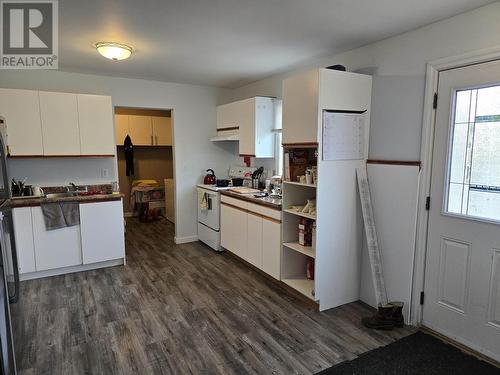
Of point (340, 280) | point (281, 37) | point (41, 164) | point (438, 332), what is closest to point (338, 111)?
point (281, 37)

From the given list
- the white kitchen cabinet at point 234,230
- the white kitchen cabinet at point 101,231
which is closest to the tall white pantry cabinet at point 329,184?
the white kitchen cabinet at point 234,230

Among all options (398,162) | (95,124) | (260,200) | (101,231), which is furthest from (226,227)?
(398,162)

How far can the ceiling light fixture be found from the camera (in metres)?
2.96

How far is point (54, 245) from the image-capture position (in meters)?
3.72

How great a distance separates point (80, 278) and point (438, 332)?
12.3 ft

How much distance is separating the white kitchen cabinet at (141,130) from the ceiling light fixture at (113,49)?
142 inches

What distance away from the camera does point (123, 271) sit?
3.92 meters

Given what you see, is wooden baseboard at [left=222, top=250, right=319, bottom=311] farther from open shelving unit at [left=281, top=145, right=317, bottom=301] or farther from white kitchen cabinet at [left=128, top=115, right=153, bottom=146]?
white kitchen cabinet at [left=128, top=115, right=153, bottom=146]

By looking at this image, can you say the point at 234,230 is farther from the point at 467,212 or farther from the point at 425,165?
the point at 467,212

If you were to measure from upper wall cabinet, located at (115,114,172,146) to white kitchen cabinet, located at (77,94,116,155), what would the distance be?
2425 millimetres

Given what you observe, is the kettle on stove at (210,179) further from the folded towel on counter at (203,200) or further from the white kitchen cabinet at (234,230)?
the white kitchen cabinet at (234,230)

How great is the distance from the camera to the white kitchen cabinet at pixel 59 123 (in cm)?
378

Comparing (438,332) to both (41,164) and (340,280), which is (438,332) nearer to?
(340,280)

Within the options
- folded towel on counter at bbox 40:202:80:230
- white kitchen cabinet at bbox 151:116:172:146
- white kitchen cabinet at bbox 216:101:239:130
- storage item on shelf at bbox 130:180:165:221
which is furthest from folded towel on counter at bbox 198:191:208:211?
white kitchen cabinet at bbox 151:116:172:146
